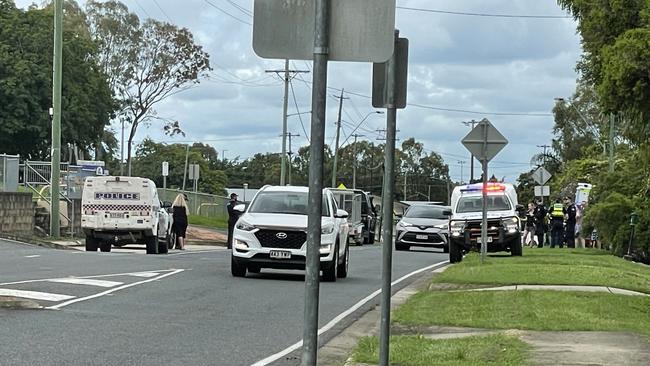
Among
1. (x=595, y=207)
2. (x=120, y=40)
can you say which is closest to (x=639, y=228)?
(x=595, y=207)

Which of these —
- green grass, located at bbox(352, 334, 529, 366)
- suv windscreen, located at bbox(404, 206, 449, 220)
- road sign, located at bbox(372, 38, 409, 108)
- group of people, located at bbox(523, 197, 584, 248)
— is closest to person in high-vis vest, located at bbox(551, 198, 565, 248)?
group of people, located at bbox(523, 197, 584, 248)

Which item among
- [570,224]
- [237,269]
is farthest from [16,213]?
[570,224]

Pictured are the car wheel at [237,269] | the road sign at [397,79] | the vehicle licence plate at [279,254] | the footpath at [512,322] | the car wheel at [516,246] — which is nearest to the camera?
the road sign at [397,79]

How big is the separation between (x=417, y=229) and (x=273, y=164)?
320 feet

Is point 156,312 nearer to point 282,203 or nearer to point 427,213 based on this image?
point 282,203

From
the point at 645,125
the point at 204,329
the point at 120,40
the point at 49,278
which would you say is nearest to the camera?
the point at 204,329

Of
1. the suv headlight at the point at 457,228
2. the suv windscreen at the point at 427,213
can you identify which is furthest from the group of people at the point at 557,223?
the suv headlight at the point at 457,228

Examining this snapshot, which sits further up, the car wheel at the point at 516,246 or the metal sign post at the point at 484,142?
the metal sign post at the point at 484,142

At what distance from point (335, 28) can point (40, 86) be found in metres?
52.2

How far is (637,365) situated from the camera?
29.0 ft

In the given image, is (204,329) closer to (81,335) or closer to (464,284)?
(81,335)

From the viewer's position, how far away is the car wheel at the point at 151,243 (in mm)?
28453

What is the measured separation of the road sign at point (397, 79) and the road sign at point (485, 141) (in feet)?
45.5

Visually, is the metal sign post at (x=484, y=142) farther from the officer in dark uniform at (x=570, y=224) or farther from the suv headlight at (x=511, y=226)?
the officer in dark uniform at (x=570, y=224)
